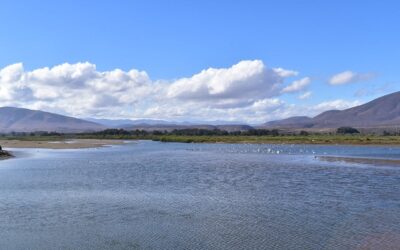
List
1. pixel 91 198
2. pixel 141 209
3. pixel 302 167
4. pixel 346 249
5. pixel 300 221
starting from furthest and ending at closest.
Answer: pixel 302 167 → pixel 91 198 → pixel 141 209 → pixel 300 221 → pixel 346 249

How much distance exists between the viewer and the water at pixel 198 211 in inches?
797

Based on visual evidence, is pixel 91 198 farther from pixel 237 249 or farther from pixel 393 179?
pixel 393 179

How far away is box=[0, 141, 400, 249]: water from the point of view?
20.2 meters

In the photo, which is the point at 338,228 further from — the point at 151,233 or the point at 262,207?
the point at 151,233

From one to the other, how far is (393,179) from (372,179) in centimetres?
175

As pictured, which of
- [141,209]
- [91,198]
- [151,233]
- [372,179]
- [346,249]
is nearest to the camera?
[346,249]

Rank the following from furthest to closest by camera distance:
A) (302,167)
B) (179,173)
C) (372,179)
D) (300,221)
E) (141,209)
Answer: (302,167) → (179,173) → (372,179) → (141,209) → (300,221)

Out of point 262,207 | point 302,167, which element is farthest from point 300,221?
point 302,167

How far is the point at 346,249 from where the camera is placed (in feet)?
61.9

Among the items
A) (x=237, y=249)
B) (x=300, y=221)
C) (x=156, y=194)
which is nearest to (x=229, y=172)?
(x=156, y=194)

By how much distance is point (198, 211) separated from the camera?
2655 cm

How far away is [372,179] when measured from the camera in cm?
4153

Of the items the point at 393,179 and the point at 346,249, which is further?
the point at 393,179

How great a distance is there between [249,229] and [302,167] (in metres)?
33.7
